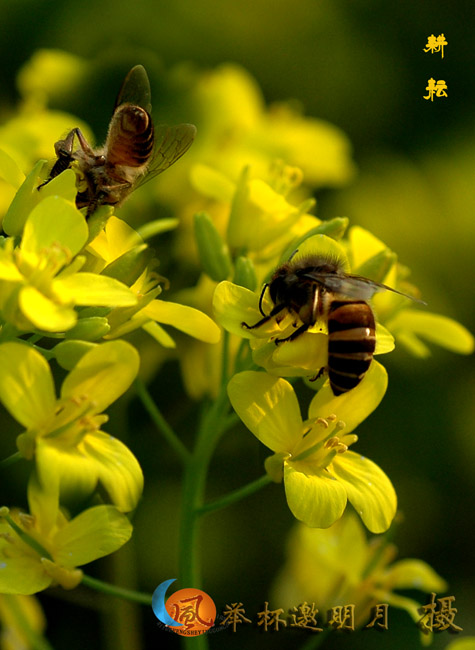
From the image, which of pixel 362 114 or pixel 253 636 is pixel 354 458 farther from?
pixel 362 114

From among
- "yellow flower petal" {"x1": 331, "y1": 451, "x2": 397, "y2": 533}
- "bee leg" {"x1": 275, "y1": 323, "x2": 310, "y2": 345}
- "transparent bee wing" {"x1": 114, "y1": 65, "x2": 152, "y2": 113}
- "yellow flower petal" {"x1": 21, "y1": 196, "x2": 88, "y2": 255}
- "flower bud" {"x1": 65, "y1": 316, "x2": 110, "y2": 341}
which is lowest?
"yellow flower petal" {"x1": 331, "y1": 451, "x2": 397, "y2": 533}

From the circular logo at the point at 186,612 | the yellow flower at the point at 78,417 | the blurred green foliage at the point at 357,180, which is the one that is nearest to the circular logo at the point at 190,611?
the circular logo at the point at 186,612

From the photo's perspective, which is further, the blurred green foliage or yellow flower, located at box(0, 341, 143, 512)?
the blurred green foliage

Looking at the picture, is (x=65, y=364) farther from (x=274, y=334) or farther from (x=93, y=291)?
(x=274, y=334)

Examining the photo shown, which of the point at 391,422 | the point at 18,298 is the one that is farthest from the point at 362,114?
the point at 18,298

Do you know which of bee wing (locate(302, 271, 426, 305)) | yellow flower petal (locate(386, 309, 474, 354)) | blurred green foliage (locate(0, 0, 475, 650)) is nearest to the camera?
bee wing (locate(302, 271, 426, 305))

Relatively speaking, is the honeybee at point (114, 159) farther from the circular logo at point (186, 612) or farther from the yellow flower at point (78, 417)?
the circular logo at point (186, 612)

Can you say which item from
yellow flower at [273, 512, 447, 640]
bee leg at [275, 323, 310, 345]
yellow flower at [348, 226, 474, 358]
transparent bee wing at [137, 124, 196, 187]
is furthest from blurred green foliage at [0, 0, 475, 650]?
bee leg at [275, 323, 310, 345]

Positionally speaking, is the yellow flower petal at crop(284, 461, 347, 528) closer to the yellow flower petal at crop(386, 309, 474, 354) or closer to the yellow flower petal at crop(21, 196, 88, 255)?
the yellow flower petal at crop(21, 196, 88, 255)
